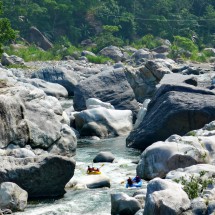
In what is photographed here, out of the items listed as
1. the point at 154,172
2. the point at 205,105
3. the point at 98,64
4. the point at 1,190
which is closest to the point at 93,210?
the point at 1,190

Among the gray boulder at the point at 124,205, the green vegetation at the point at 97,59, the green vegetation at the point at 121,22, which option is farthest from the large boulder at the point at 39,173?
the green vegetation at the point at 121,22

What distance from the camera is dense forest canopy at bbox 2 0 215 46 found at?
280ft

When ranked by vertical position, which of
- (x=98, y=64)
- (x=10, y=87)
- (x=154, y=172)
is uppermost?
(x=10, y=87)

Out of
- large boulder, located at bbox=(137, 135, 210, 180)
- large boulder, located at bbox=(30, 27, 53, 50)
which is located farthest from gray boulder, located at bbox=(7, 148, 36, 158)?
large boulder, located at bbox=(30, 27, 53, 50)

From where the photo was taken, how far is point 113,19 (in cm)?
9162

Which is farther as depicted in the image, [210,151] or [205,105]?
[205,105]

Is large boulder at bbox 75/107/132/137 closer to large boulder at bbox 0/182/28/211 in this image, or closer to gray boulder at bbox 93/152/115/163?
gray boulder at bbox 93/152/115/163

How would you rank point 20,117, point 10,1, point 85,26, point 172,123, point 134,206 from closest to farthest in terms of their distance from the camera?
1. point 134,206
2. point 20,117
3. point 172,123
4. point 10,1
5. point 85,26

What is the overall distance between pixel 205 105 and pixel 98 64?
150ft

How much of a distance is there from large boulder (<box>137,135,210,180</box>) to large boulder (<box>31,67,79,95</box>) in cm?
2484

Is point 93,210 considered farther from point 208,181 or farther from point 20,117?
point 20,117

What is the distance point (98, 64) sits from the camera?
234ft

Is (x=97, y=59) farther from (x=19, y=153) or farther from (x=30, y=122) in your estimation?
(x=19, y=153)

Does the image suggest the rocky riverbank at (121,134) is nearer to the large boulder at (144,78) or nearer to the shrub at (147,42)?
the large boulder at (144,78)
